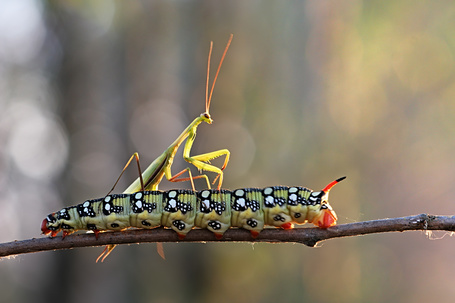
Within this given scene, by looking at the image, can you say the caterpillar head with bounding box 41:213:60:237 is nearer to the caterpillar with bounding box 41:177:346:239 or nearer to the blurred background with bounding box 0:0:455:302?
the caterpillar with bounding box 41:177:346:239

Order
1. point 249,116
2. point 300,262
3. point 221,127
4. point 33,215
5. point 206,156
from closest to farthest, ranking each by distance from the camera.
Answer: point 206,156
point 221,127
point 300,262
point 249,116
point 33,215

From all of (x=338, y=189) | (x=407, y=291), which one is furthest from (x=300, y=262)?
(x=407, y=291)

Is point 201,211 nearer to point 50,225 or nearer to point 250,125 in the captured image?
point 50,225

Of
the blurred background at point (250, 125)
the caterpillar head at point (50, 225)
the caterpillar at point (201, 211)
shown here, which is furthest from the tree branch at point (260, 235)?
the blurred background at point (250, 125)

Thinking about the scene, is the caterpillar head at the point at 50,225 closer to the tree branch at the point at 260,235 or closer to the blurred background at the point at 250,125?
the tree branch at the point at 260,235

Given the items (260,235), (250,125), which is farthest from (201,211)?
(250,125)

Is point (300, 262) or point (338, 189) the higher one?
point (338, 189)

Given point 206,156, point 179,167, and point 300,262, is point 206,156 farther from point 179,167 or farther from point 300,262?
point 300,262

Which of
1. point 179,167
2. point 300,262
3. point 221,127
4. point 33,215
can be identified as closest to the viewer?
point 179,167
